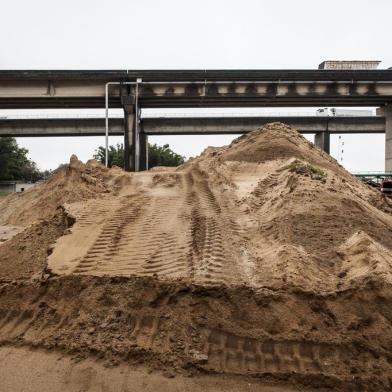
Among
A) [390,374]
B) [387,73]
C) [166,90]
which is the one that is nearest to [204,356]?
[390,374]

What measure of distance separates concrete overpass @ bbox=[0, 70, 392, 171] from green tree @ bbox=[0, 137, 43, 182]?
25.7m

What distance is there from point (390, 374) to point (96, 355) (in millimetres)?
2616

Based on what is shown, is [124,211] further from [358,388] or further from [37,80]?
[37,80]

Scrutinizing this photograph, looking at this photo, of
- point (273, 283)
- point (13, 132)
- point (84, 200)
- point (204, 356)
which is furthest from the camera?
point (13, 132)

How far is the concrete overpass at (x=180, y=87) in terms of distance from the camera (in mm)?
27734

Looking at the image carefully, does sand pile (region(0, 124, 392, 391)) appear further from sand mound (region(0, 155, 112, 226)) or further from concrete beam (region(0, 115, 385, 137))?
concrete beam (region(0, 115, 385, 137))

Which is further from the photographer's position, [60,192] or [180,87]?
[180,87]

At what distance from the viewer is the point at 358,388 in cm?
366

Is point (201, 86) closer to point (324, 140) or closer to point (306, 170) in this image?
point (324, 140)

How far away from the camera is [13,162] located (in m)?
55.4
